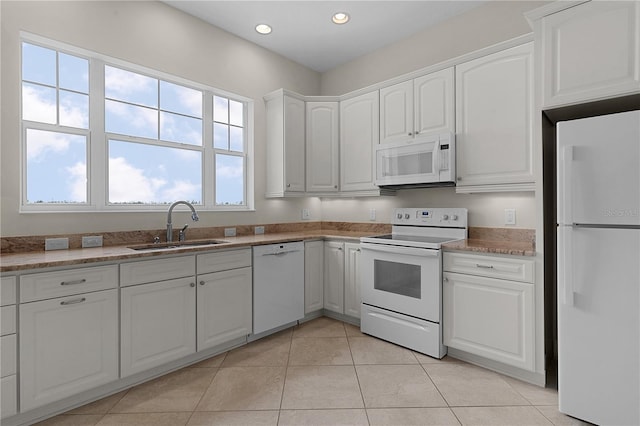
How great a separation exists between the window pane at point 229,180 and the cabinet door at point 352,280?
129cm

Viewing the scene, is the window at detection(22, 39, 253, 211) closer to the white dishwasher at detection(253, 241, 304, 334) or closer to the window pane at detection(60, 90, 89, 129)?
the window pane at detection(60, 90, 89, 129)

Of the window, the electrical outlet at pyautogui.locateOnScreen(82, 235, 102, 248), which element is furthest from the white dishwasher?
the electrical outlet at pyautogui.locateOnScreen(82, 235, 102, 248)

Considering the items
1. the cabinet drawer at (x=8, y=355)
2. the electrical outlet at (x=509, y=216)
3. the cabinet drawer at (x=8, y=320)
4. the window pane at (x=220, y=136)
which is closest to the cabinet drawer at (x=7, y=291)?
the cabinet drawer at (x=8, y=320)

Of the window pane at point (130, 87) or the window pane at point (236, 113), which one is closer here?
the window pane at point (130, 87)

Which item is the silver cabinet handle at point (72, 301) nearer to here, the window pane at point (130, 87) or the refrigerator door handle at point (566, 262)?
the window pane at point (130, 87)

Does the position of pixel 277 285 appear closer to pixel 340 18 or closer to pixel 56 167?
pixel 56 167

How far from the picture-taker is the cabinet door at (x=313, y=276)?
3.20 m

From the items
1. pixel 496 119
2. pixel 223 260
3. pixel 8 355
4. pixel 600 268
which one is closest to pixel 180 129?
pixel 223 260

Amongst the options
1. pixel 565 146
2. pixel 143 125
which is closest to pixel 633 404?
pixel 565 146

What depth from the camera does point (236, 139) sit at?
350 centimetres

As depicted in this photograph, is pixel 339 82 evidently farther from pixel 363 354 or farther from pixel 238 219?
pixel 363 354

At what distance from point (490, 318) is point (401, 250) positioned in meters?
0.78

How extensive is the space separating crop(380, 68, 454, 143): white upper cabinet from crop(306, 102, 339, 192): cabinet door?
0.62 meters

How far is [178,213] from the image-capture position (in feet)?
9.53
